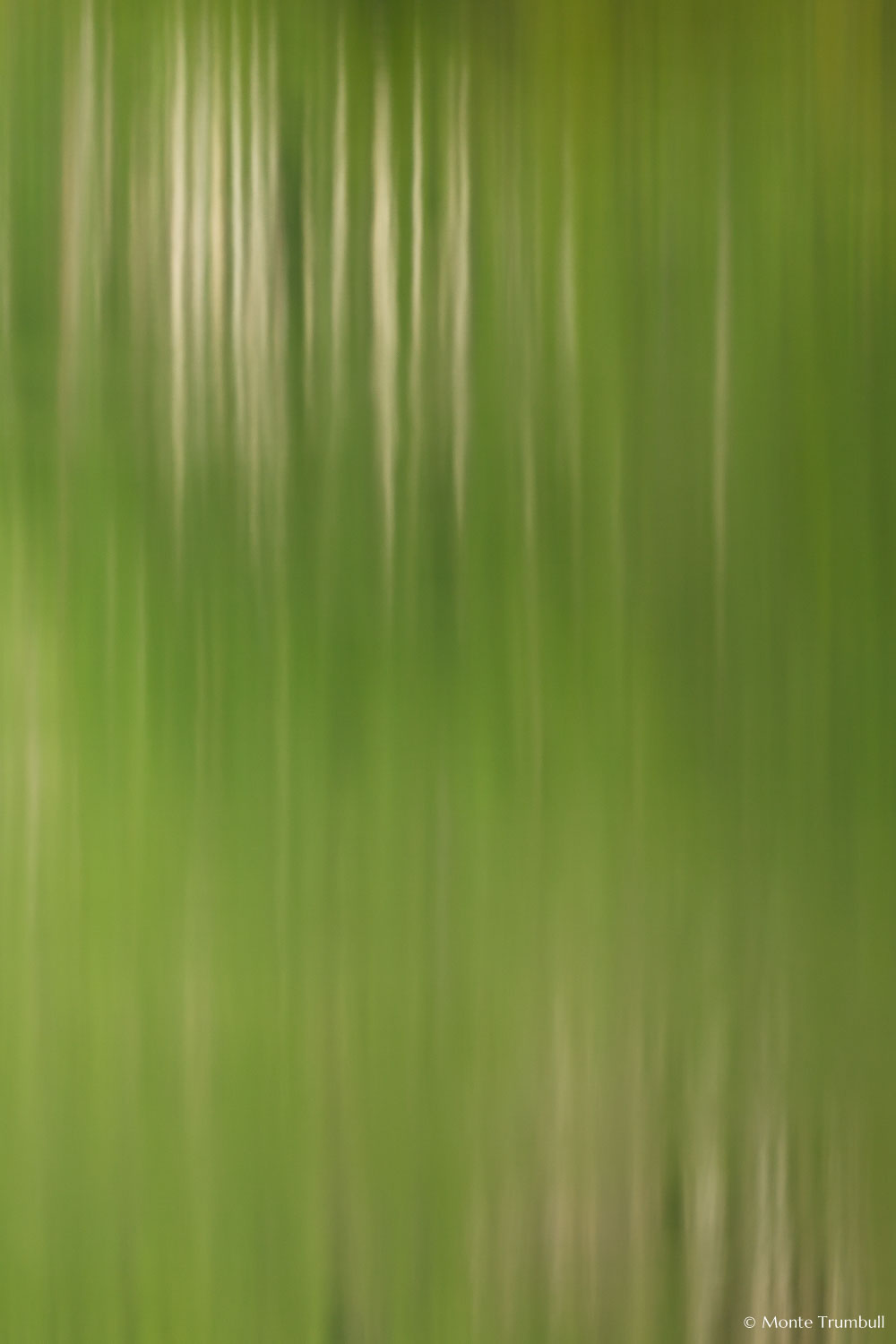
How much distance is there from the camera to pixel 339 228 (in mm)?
619

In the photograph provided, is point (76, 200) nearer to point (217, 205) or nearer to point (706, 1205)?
point (217, 205)

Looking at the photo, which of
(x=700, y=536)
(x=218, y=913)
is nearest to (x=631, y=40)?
(x=700, y=536)

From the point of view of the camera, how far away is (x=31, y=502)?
24.5 inches

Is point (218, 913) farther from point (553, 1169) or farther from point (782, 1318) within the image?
point (782, 1318)

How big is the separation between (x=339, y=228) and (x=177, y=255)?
0.28ft

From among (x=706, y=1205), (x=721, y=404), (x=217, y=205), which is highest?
(x=217, y=205)

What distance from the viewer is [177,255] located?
623 mm

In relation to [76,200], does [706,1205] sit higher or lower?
lower

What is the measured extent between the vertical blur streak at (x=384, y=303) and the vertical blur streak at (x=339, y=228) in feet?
0.05

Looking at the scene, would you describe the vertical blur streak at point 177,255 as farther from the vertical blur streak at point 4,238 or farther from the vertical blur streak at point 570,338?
the vertical blur streak at point 570,338

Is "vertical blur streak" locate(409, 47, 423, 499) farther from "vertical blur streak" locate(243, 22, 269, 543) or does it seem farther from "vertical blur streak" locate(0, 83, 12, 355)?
"vertical blur streak" locate(0, 83, 12, 355)

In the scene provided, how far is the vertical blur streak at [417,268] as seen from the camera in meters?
0.62

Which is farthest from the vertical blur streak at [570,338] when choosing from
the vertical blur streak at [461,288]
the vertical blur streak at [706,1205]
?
the vertical blur streak at [706,1205]

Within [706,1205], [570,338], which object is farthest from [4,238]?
[706,1205]
